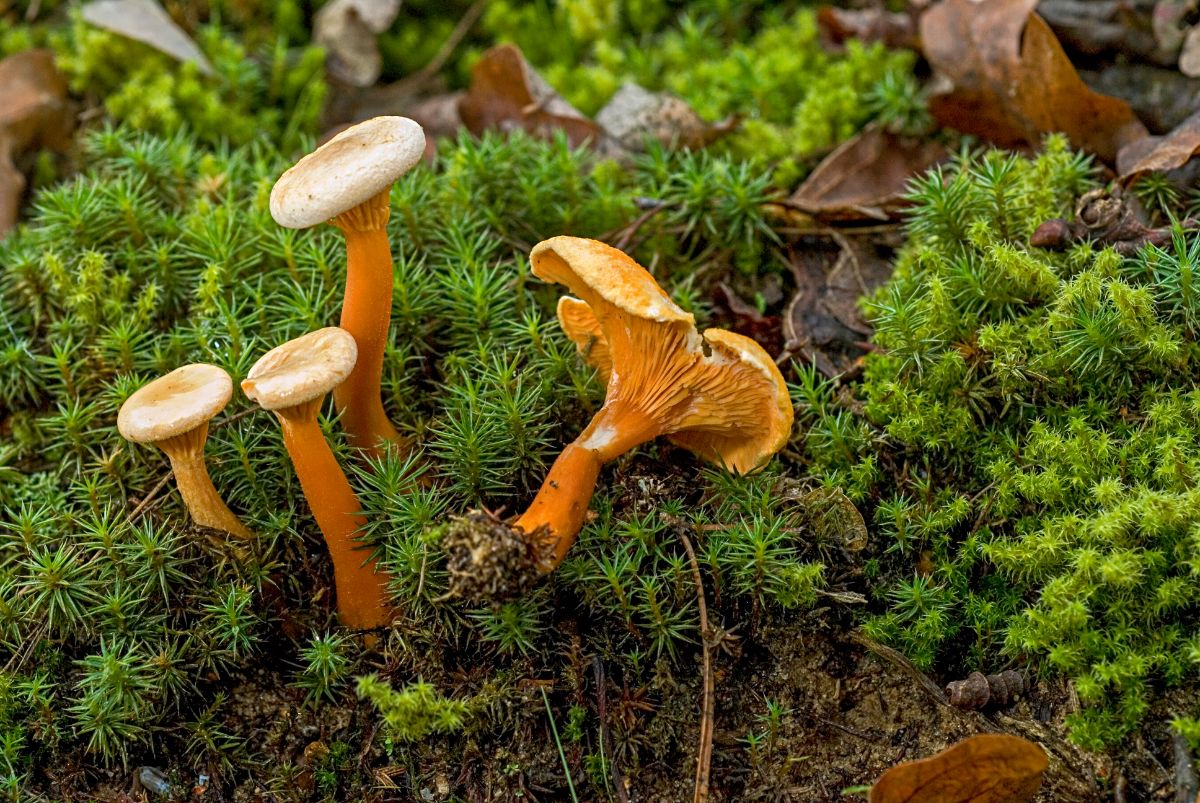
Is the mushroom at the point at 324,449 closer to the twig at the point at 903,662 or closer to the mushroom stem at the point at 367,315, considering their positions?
the mushroom stem at the point at 367,315

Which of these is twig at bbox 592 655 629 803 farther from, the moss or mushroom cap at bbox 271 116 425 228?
mushroom cap at bbox 271 116 425 228

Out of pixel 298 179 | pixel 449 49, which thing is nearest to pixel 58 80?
pixel 449 49

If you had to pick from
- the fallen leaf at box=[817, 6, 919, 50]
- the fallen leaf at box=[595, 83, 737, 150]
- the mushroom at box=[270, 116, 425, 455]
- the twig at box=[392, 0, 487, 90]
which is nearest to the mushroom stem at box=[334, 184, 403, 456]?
the mushroom at box=[270, 116, 425, 455]

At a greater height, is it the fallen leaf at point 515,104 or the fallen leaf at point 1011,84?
the fallen leaf at point 515,104

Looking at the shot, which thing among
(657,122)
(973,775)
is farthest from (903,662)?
(657,122)

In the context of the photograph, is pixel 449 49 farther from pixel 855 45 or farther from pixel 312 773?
pixel 312 773

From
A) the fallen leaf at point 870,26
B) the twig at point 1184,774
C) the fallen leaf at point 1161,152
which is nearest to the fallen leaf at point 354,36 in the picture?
the fallen leaf at point 870,26
